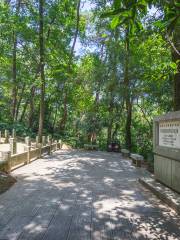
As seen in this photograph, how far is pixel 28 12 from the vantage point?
25375mm

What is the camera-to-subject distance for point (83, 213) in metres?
5.58

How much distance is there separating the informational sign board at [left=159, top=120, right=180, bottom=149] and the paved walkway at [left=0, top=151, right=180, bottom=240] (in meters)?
1.41

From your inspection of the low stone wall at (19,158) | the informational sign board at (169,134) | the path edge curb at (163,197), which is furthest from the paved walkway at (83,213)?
the low stone wall at (19,158)

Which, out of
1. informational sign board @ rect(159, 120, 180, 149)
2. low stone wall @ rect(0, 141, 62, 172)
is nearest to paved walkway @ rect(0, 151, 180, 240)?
informational sign board @ rect(159, 120, 180, 149)

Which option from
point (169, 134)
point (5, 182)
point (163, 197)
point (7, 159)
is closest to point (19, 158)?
point (7, 159)

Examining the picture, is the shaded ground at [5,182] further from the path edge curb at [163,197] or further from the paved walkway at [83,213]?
the path edge curb at [163,197]

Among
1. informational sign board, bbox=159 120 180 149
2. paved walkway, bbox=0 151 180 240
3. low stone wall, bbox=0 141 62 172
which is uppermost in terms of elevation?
informational sign board, bbox=159 120 180 149

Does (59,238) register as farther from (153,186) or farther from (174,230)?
(153,186)

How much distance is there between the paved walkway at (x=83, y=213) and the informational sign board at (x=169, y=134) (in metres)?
1.41

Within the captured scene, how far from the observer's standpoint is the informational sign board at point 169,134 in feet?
24.0

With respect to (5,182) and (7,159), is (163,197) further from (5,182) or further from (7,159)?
(7,159)

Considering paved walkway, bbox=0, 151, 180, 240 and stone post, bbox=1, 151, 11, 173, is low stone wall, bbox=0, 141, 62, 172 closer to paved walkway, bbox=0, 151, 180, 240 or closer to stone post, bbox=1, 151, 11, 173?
stone post, bbox=1, 151, 11, 173

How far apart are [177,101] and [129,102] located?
1371 cm

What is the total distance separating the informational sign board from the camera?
7309 mm
